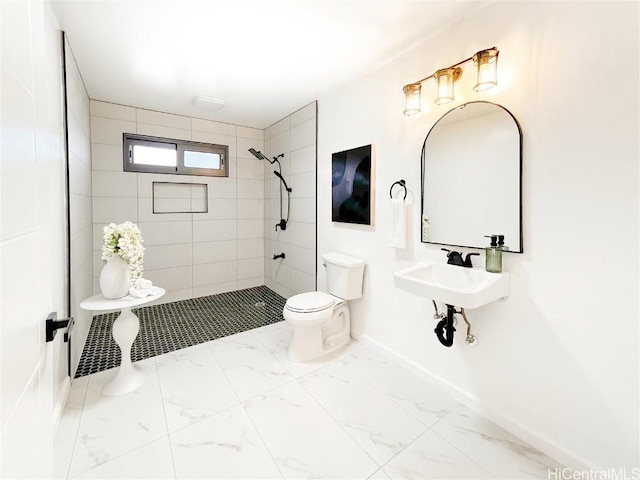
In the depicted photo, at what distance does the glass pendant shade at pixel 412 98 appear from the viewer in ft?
6.35

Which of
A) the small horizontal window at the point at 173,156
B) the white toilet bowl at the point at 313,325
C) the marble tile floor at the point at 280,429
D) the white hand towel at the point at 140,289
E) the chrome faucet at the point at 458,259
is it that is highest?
the small horizontal window at the point at 173,156

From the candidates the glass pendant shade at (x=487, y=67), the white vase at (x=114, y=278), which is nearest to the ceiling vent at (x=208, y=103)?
the white vase at (x=114, y=278)

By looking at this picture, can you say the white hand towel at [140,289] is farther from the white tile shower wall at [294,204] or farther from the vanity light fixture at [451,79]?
the vanity light fixture at [451,79]

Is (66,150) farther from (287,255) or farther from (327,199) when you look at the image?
(287,255)

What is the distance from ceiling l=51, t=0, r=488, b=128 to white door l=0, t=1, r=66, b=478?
1349mm

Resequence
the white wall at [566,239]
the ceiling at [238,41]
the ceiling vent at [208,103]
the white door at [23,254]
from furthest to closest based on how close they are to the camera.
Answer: the ceiling vent at [208,103] < the ceiling at [238,41] < the white wall at [566,239] < the white door at [23,254]

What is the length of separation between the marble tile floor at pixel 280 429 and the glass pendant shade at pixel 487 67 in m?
1.87

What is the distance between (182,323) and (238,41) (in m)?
2.55

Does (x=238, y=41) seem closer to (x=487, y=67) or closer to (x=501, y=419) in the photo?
(x=487, y=67)

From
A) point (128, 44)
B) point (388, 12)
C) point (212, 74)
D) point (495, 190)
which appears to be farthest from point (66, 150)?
point (495, 190)

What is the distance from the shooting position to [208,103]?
305cm

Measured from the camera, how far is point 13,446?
0.51 meters

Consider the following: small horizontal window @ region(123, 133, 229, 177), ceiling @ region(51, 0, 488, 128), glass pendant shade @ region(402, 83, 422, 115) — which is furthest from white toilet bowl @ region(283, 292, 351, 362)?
small horizontal window @ region(123, 133, 229, 177)

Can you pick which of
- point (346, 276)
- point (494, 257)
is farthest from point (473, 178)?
point (346, 276)
